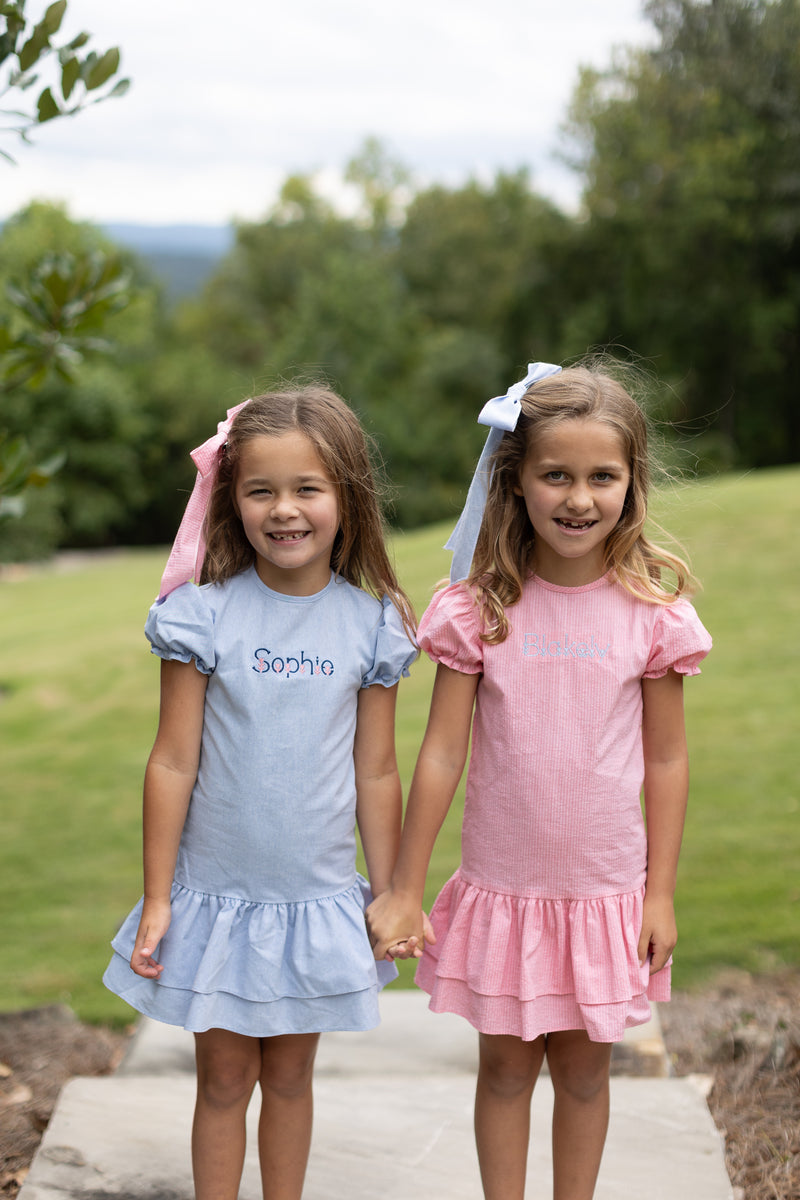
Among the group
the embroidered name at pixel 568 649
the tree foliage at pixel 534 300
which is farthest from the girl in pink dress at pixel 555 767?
the tree foliage at pixel 534 300

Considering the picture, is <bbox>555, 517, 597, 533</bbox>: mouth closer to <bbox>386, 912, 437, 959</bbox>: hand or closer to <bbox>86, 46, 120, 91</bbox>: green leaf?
<bbox>386, 912, 437, 959</bbox>: hand

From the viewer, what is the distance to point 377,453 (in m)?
2.31

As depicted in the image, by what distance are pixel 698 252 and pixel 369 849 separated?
24377 mm

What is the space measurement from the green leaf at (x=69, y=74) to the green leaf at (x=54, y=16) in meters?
0.06

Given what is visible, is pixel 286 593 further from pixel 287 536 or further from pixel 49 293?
pixel 49 293

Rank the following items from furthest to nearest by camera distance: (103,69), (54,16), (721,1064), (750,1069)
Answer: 1. (721,1064)
2. (750,1069)
3. (103,69)
4. (54,16)

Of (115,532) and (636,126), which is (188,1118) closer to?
(636,126)

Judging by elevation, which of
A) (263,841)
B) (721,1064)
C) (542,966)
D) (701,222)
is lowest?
(721,1064)

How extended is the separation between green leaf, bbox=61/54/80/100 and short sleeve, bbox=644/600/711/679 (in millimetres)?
1679

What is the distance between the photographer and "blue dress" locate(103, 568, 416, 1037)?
203 cm

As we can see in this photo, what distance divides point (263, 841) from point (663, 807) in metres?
0.70

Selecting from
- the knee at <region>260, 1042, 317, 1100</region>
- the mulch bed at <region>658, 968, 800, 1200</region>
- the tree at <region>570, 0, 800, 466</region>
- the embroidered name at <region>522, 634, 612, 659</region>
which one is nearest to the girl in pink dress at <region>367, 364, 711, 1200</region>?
the embroidered name at <region>522, 634, 612, 659</region>

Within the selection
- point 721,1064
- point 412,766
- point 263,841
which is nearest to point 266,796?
point 263,841

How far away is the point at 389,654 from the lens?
2135mm
